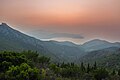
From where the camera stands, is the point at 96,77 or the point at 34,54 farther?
the point at 34,54

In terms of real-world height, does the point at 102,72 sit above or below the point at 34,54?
below

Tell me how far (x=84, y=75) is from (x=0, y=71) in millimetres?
56334

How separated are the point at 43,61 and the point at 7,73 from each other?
66277 millimetres

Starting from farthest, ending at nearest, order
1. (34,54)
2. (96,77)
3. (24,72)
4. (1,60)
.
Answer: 1. (34,54)
2. (96,77)
3. (1,60)
4. (24,72)

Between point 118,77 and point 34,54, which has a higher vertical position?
point 34,54

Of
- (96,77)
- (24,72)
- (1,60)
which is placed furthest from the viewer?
(96,77)

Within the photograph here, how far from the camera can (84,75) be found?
141750mm

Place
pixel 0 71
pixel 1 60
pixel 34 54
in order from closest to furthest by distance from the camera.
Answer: pixel 0 71, pixel 1 60, pixel 34 54

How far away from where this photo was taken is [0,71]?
10875 cm

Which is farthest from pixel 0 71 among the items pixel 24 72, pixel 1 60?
pixel 24 72

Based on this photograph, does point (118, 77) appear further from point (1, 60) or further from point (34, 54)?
point (1, 60)

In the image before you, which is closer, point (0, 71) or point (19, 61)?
point (0, 71)

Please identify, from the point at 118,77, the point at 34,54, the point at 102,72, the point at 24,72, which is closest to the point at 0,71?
the point at 24,72

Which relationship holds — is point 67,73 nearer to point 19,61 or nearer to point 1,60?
point 19,61
